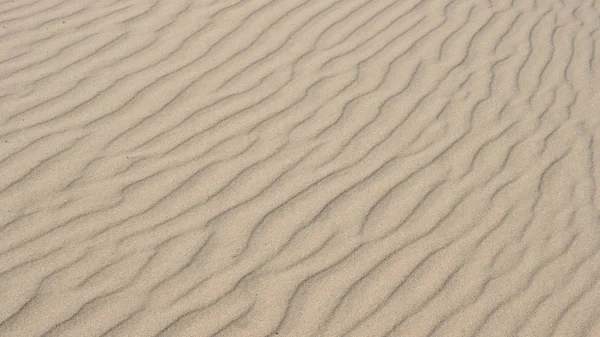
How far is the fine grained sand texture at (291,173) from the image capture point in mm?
3250

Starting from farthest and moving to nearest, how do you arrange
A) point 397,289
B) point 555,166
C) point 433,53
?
1. point 433,53
2. point 555,166
3. point 397,289

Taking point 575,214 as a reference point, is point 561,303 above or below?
below

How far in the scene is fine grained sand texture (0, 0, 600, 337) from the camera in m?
3.25

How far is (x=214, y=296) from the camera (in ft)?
10.5

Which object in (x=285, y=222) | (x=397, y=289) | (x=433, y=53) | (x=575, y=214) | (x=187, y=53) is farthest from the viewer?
(x=433, y=53)

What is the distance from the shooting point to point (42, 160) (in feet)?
12.4

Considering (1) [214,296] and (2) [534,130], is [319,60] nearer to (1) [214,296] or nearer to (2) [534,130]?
(2) [534,130]

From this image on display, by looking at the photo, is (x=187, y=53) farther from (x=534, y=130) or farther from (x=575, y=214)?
(x=575, y=214)

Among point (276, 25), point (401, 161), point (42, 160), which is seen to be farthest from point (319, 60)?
point (42, 160)

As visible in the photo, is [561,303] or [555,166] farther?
[555,166]

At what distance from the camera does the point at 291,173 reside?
154 inches

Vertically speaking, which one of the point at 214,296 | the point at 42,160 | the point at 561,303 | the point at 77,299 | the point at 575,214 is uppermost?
the point at 42,160

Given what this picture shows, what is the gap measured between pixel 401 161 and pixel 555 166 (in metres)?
0.77

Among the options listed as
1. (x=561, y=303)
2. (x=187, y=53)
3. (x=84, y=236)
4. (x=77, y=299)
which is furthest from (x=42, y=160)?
(x=561, y=303)
